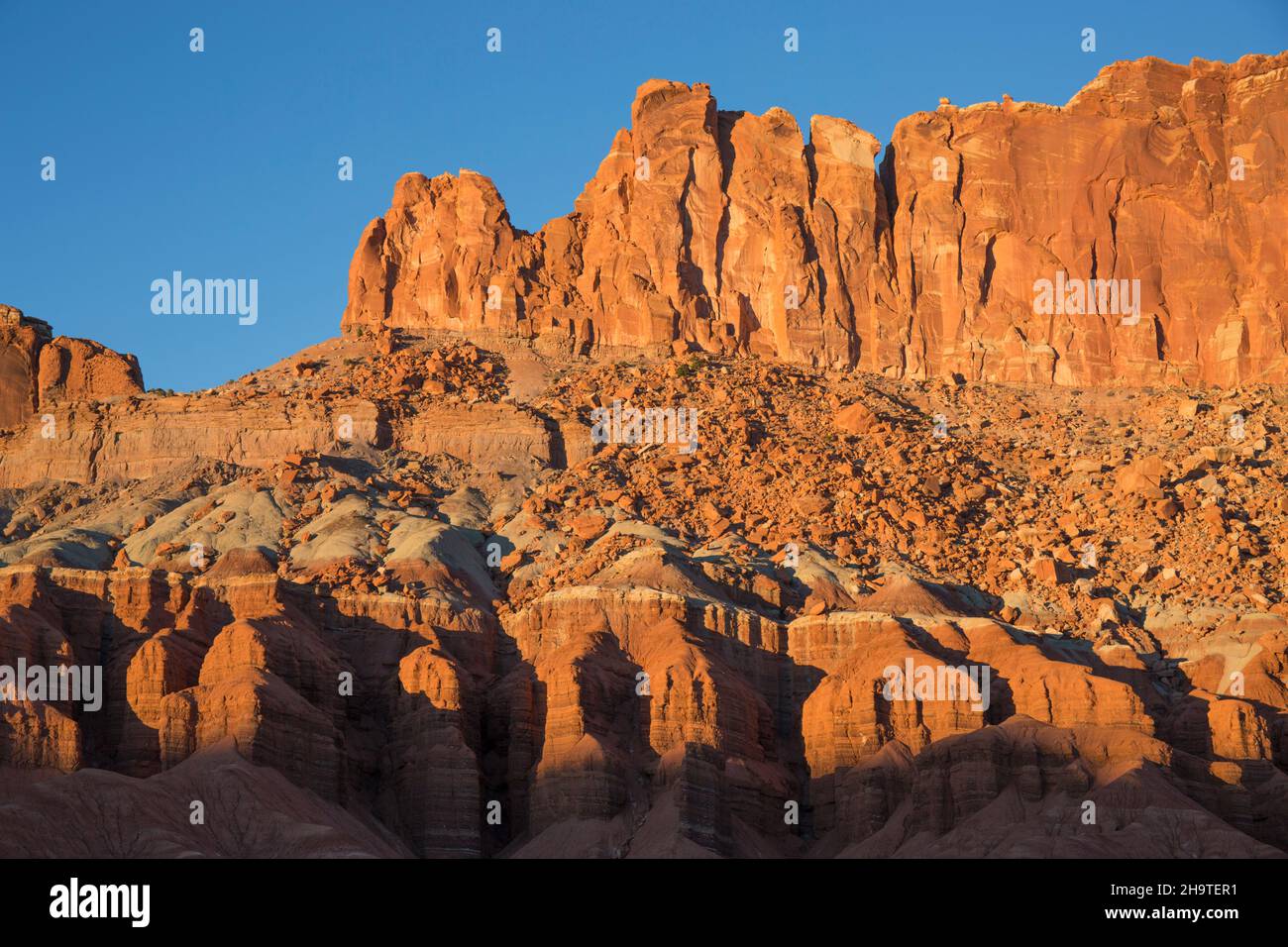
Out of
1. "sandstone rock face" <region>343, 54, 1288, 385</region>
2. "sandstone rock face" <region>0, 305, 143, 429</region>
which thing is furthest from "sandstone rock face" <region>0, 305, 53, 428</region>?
"sandstone rock face" <region>343, 54, 1288, 385</region>

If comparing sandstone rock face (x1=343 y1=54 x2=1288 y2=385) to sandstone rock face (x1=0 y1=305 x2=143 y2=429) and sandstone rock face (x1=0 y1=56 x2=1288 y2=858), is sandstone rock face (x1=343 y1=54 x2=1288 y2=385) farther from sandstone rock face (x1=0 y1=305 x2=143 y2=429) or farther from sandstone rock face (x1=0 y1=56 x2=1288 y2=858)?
sandstone rock face (x1=0 y1=305 x2=143 y2=429)

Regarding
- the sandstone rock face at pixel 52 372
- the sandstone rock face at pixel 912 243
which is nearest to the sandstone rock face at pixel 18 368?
the sandstone rock face at pixel 52 372

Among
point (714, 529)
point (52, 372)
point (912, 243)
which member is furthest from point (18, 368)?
point (912, 243)

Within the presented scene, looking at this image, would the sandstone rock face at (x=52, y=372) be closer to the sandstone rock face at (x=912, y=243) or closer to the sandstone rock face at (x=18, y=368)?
the sandstone rock face at (x=18, y=368)

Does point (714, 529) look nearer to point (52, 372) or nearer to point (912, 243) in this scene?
point (912, 243)

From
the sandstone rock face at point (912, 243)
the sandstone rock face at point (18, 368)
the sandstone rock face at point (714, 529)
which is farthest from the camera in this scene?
the sandstone rock face at point (912, 243)

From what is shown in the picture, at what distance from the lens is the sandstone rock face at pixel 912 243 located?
14112cm

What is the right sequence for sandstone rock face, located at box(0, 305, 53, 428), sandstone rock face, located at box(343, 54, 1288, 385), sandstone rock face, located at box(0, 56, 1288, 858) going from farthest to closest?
1. sandstone rock face, located at box(343, 54, 1288, 385)
2. sandstone rock face, located at box(0, 305, 53, 428)
3. sandstone rock face, located at box(0, 56, 1288, 858)

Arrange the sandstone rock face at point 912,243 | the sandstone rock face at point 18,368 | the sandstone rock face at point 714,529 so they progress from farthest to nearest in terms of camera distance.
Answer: the sandstone rock face at point 912,243 → the sandstone rock face at point 18,368 → the sandstone rock face at point 714,529

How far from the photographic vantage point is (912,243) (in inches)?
5758

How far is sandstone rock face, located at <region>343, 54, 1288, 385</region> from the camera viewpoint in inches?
5556

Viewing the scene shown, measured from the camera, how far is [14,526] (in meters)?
118
